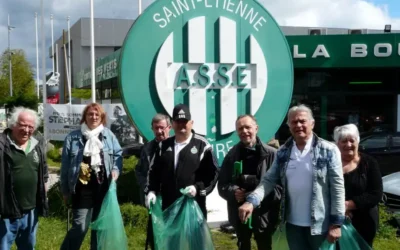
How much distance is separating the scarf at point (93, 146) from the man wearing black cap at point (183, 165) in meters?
0.65

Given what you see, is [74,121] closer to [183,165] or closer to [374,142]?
[374,142]

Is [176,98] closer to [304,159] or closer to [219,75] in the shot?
[219,75]

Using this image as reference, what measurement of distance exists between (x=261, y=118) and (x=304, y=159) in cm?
452

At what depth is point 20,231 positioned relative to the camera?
4.73 metres

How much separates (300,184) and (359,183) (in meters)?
0.53

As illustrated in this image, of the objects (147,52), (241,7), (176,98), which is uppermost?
(241,7)

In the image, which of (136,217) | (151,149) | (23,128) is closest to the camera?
(23,128)

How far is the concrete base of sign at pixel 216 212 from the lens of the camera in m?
7.36

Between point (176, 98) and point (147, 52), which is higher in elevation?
point (147, 52)

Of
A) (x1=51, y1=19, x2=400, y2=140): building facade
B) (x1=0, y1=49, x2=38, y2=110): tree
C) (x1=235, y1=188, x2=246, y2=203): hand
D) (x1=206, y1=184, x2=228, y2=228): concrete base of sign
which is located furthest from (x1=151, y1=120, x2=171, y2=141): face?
(x1=0, y1=49, x2=38, y2=110): tree

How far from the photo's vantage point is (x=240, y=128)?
177 inches

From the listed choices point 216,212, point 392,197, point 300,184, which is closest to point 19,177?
point 300,184

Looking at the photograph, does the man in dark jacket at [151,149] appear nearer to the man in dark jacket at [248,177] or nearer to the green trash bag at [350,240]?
the man in dark jacket at [248,177]

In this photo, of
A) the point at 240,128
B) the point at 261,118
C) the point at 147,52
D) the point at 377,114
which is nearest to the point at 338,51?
the point at 377,114
